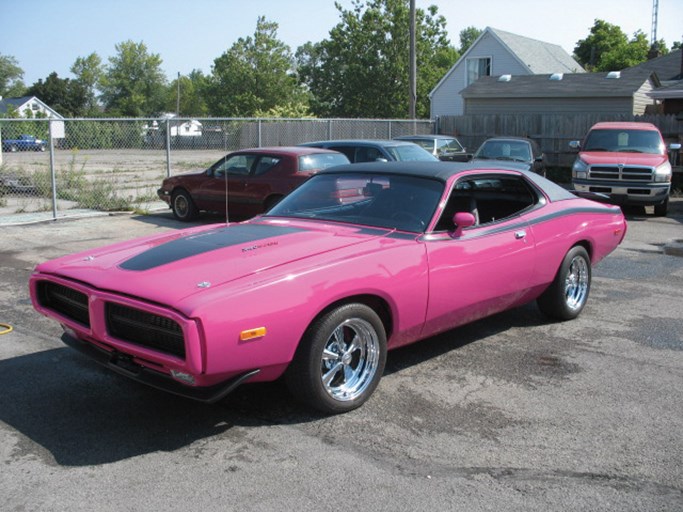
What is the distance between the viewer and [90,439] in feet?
12.8

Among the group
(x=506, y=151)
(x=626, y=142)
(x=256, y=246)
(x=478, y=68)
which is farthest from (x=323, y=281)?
(x=478, y=68)

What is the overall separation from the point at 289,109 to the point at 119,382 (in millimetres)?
48203

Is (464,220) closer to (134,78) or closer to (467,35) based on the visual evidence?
(134,78)

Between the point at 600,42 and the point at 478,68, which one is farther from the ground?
the point at 600,42

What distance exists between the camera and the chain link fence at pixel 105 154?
1448 centimetres

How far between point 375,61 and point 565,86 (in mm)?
19912

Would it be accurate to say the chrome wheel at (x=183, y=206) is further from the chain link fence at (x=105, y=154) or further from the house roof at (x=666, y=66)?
the house roof at (x=666, y=66)

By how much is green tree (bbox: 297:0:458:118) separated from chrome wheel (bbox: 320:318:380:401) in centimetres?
4547

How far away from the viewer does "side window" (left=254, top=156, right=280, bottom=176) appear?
1190cm

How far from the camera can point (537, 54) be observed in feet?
144

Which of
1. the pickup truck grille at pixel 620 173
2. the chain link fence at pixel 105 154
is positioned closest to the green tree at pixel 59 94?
the chain link fence at pixel 105 154

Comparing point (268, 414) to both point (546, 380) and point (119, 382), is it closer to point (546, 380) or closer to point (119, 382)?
point (119, 382)

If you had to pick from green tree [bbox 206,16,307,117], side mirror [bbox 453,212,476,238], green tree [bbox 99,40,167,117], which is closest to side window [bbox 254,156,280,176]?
side mirror [bbox 453,212,476,238]

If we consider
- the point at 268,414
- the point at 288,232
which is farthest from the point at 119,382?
the point at 288,232
